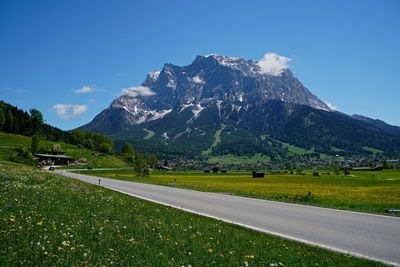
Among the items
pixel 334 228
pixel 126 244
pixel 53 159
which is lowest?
pixel 334 228

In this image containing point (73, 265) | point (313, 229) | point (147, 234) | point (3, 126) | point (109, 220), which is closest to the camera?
point (73, 265)

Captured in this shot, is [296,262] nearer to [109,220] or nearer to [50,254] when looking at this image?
→ [50,254]

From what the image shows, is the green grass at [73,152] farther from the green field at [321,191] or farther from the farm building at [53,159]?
the green field at [321,191]

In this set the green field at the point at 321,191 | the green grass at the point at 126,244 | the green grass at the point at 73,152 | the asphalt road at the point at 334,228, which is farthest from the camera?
the green grass at the point at 73,152

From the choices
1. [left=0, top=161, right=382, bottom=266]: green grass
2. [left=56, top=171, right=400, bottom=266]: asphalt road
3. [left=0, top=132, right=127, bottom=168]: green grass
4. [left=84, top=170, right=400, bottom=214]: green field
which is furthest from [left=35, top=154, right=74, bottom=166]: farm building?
[left=0, top=161, right=382, bottom=266]: green grass

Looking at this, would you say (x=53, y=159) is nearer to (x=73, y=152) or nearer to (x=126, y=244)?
(x=73, y=152)

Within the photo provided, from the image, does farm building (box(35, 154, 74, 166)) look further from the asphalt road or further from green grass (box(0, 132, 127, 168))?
the asphalt road

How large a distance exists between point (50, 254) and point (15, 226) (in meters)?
3.20

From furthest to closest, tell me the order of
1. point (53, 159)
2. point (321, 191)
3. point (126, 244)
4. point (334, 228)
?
point (53, 159), point (321, 191), point (334, 228), point (126, 244)

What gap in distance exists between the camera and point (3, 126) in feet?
619

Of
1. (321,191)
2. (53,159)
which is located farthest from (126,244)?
(53,159)

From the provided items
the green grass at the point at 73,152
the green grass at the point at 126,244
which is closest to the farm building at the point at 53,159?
the green grass at the point at 73,152

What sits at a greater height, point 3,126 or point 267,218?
point 3,126

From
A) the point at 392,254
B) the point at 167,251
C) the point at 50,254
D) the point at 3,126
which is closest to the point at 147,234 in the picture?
the point at 167,251
